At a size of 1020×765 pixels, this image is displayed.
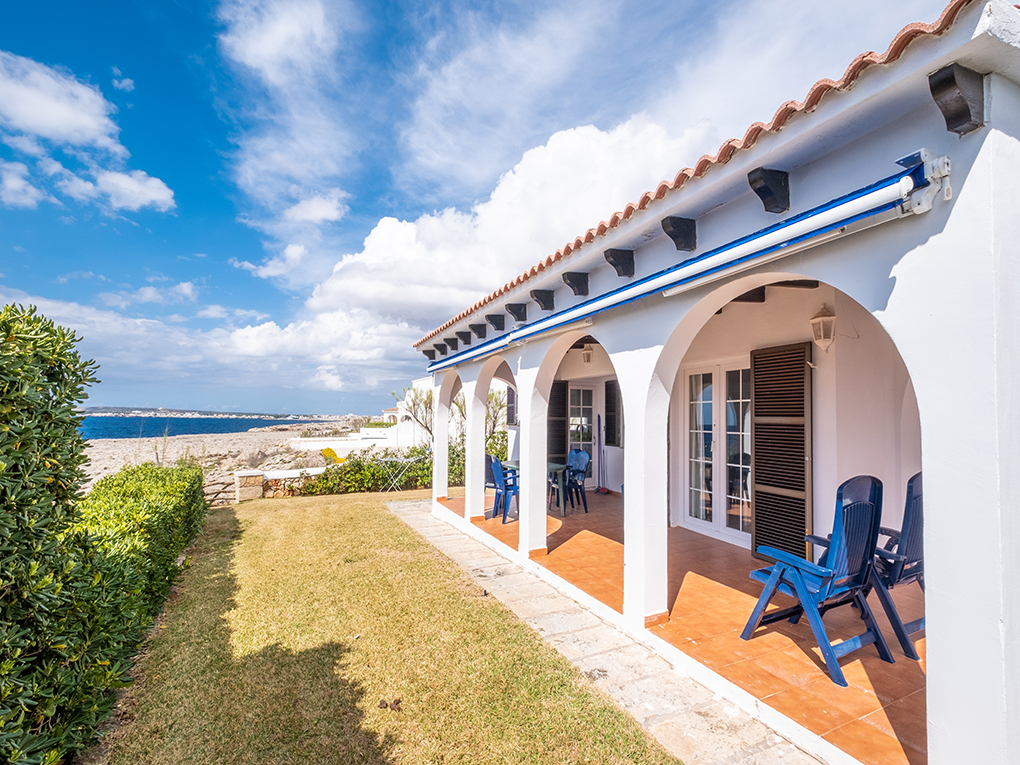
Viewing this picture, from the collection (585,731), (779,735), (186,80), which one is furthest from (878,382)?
(186,80)

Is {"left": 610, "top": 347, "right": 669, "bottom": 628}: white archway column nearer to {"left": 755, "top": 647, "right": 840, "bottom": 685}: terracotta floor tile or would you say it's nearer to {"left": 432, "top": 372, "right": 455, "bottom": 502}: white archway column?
{"left": 755, "top": 647, "right": 840, "bottom": 685}: terracotta floor tile

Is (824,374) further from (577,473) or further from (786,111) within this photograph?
(577,473)

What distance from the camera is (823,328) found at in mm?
5535

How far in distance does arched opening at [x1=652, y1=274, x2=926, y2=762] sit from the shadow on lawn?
9.31ft

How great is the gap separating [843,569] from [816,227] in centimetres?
259

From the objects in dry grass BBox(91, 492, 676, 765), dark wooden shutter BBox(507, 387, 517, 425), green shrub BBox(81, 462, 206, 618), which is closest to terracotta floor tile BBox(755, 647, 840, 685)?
dry grass BBox(91, 492, 676, 765)

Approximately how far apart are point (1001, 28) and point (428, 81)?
918 cm

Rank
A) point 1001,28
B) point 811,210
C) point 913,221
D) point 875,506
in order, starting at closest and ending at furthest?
point 1001,28 → point 913,221 → point 811,210 → point 875,506

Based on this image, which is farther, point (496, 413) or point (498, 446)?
point (496, 413)

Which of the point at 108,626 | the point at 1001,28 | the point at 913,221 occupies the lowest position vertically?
the point at 108,626

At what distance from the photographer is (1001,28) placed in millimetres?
2170


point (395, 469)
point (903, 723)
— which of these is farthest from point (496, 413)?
point (903, 723)

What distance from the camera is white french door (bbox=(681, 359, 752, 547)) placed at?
714 cm

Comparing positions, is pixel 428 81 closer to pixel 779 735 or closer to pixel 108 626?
pixel 108 626
